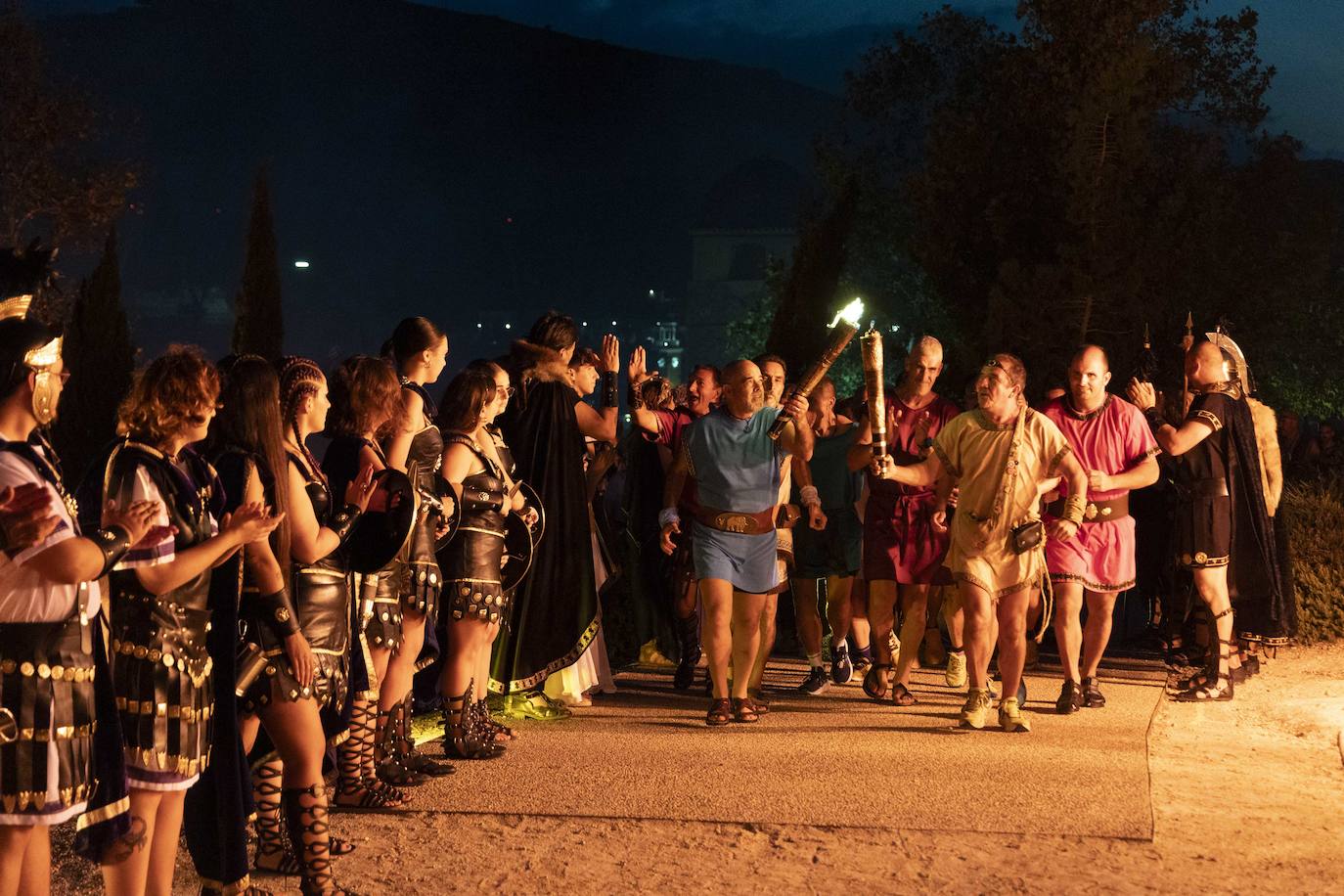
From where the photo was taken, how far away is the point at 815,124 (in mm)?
158250

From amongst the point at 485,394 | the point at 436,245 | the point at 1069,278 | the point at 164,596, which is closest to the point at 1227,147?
the point at 1069,278

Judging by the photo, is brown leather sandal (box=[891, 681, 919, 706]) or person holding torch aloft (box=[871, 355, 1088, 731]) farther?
brown leather sandal (box=[891, 681, 919, 706])

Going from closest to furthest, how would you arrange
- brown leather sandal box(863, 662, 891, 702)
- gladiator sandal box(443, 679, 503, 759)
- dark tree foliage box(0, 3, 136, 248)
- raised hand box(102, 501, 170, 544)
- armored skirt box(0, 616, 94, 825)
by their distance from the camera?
armored skirt box(0, 616, 94, 825)
raised hand box(102, 501, 170, 544)
gladiator sandal box(443, 679, 503, 759)
brown leather sandal box(863, 662, 891, 702)
dark tree foliage box(0, 3, 136, 248)

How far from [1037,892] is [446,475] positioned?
3.34 meters

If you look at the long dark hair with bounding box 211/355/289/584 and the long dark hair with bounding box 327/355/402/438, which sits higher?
the long dark hair with bounding box 327/355/402/438

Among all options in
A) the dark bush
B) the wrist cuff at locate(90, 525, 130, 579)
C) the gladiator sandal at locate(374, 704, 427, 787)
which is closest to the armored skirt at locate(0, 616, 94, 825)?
the wrist cuff at locate(90, 525, 130, 579)

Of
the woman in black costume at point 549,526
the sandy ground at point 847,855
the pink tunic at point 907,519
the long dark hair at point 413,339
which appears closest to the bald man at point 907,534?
the pink tunic at point 907,519

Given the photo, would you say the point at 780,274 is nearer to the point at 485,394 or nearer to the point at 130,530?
the point at 485,394

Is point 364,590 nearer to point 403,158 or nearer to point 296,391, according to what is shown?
point 296,391

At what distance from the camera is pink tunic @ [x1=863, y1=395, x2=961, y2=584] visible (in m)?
9.83

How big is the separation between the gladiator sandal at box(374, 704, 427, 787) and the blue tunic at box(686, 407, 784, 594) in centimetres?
231

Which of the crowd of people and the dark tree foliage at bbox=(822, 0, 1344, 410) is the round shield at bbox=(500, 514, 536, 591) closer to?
the crowd of people

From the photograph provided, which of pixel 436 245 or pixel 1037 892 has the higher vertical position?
pixel 436 245

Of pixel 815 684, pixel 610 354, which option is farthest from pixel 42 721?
pixel 815 684
